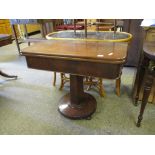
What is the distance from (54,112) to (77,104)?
0.28m

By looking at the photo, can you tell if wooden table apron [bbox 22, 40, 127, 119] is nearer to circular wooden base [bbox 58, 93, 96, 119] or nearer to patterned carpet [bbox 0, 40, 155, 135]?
circular wooden base [bbox 58, 93, 96, 119]

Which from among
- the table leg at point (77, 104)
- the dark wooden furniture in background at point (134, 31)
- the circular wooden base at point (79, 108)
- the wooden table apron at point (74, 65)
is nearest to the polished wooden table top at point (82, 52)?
the wooden table apron at point (74, 65)

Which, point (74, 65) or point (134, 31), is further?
point (134, 31)

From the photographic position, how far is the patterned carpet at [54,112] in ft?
4.76

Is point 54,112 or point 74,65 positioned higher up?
point 74,65

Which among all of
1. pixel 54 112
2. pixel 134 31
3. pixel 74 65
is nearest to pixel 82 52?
pixel 74 65

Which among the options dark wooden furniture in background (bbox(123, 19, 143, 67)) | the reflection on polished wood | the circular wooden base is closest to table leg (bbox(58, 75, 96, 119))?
the circular wooden base

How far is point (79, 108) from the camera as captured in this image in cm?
164

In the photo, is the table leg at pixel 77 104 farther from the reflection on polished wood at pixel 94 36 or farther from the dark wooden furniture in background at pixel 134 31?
the dark wooden furniture in background at pixel 134 31

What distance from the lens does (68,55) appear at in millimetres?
1075

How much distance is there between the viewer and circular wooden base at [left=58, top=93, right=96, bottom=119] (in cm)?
157

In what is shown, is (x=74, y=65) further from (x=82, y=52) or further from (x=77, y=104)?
(x=77, y=104)
